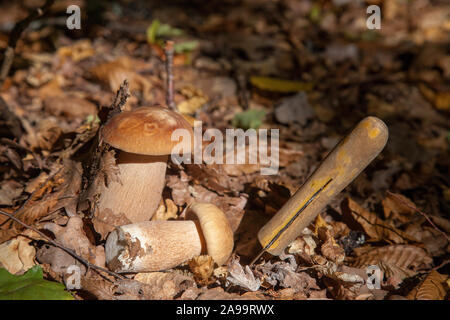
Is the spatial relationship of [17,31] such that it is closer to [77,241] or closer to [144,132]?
[144,132]

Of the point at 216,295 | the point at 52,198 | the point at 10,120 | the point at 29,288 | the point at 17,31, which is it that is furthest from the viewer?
the point at 10,120

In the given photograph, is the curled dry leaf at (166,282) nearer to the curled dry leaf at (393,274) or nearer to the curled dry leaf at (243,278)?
the curled dry leaf at (243,278)

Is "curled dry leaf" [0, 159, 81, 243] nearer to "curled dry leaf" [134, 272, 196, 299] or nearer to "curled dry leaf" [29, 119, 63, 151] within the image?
"curled dry leaf" [29, 119, 63, 151]

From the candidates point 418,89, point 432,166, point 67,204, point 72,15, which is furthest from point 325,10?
point 67,204

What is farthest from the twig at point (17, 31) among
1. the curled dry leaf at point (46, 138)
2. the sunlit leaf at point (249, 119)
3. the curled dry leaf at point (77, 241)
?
the sunlit leaf at point (249, 119)

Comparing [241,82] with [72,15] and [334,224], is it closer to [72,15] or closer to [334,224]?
[334,224]

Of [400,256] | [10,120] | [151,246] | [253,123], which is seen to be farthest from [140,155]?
[400,256]
